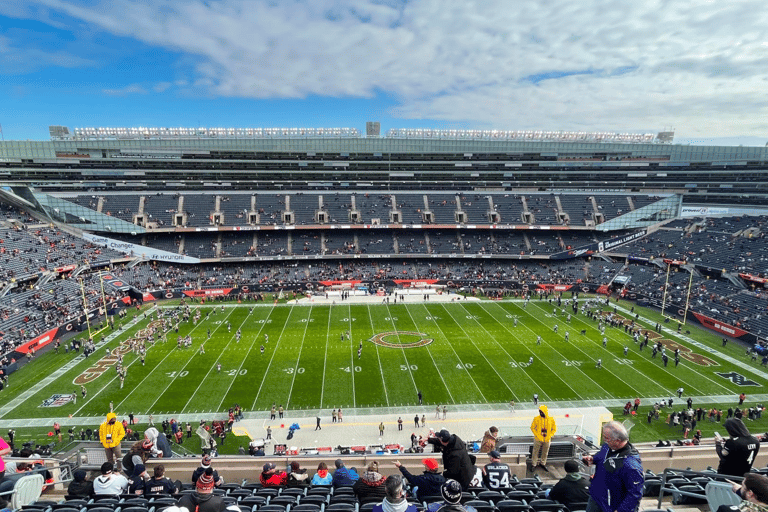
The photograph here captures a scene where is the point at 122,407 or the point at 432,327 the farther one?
the point at 432,327

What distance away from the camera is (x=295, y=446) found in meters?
19.6

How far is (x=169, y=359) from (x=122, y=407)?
657 cm

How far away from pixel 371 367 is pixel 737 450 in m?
23.1

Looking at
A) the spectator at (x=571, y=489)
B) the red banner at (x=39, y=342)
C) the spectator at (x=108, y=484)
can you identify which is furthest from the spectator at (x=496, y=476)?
the red banner at (x=39, y=342)

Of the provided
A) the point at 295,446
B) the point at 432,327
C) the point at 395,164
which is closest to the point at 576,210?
the point at 395,164

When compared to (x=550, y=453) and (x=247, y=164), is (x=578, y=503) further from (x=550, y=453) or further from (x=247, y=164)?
(x=247, y=164)

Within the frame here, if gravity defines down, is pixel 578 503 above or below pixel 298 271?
above

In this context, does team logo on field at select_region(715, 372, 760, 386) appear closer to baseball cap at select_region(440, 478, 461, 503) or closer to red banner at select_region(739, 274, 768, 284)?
red banner at select_region(739, 274, 768, 284)

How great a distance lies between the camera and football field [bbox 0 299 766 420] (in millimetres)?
24188

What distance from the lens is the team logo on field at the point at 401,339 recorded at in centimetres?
3222

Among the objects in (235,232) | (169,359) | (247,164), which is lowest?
(169,359)

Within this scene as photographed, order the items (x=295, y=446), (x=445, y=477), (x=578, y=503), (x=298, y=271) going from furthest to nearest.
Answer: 1. (x=298, y=271)
2. (x=295, y=446)
3. (x=445, y=477)
4. (x=578, y=503)

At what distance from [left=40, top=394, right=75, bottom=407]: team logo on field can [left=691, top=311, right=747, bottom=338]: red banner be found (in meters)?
47.8

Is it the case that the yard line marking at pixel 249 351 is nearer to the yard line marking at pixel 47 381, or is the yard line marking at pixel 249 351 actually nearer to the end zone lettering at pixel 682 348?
the yard line marking at pixel 47 381
